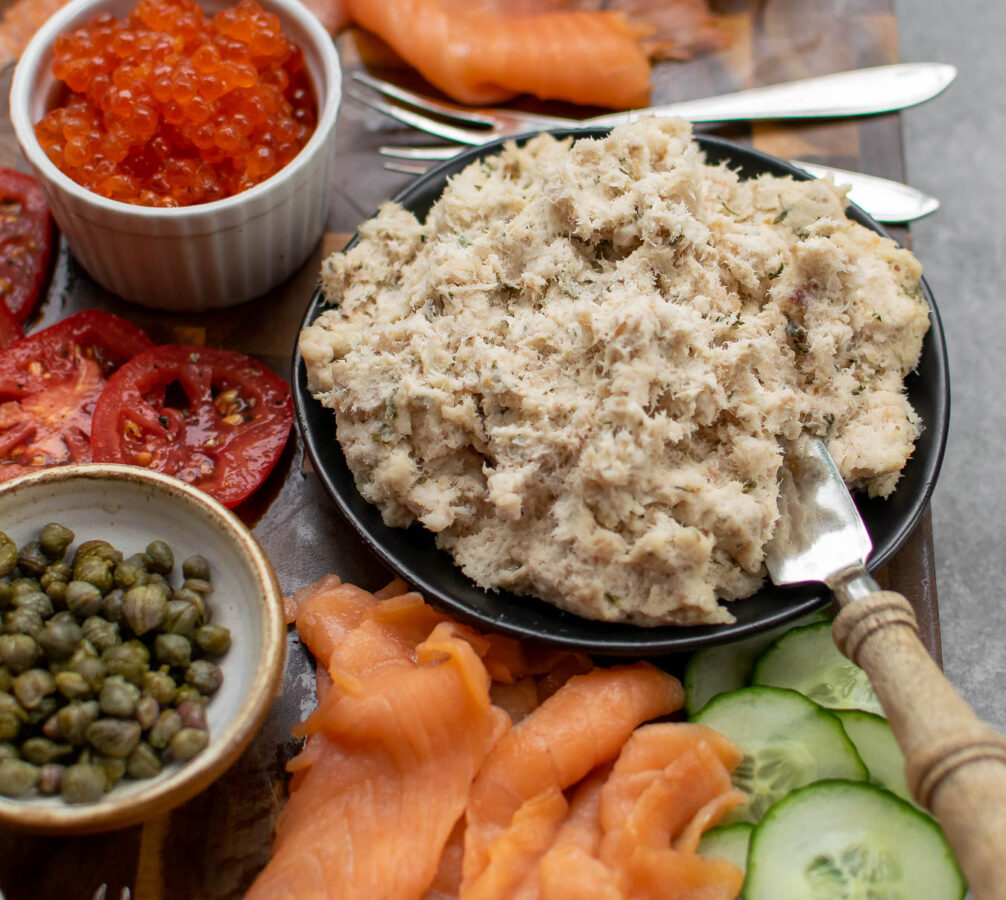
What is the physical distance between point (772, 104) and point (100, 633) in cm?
281

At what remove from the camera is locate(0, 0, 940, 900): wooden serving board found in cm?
254

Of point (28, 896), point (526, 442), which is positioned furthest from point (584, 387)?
point (28, 896)

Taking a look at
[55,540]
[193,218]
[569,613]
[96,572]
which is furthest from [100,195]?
[569,613]

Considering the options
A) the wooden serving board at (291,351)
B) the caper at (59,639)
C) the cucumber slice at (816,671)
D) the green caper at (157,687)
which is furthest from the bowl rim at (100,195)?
the cucumber slice at (816,671)

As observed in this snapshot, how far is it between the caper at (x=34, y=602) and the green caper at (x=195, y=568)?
0.31 meters

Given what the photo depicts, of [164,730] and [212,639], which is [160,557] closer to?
[212,639]

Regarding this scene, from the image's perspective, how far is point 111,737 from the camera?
216cm

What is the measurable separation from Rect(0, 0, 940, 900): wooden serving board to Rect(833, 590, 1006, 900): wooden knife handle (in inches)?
27.4

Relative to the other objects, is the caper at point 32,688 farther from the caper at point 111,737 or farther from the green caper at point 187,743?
the green caper at point 187,743

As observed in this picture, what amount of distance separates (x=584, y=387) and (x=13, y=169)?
2.29 m

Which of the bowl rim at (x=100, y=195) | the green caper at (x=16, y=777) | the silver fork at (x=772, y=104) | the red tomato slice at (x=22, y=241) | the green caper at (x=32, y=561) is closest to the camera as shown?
the green caper at (x=16, y=777)

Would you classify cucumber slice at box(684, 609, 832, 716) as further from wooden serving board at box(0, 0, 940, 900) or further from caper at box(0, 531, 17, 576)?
caper at box(0, 531, 17, 576)

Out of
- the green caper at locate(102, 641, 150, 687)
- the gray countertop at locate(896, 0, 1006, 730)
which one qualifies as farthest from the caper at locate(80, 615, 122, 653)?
the gray countertop at locate(896, 0, 1006, 730)

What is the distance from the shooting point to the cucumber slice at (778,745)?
245 centimetres
